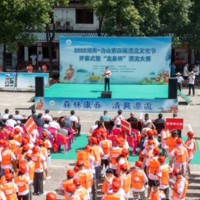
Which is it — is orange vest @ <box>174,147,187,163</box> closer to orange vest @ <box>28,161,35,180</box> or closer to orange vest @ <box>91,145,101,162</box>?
orange vest @ <box>91,145,101,162</box>

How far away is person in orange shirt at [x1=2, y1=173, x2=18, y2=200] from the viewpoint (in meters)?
10.3

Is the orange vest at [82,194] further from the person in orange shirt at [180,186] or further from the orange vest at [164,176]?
the orange vest at [164,176]

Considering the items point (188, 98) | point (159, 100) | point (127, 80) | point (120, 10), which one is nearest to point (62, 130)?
point (159, 100)

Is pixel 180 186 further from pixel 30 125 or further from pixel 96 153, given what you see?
pixel 30 125

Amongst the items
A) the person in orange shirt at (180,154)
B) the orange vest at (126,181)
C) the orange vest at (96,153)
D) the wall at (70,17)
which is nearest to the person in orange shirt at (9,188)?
the orange vest at (126,181)

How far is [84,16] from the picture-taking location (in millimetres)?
Result: 39812

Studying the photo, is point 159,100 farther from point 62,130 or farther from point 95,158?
point 95,158

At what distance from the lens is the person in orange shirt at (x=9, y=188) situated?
33.8 feet

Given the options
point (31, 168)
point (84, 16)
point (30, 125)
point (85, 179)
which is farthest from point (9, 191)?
point (84, 16)

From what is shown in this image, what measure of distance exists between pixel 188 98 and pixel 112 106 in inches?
256

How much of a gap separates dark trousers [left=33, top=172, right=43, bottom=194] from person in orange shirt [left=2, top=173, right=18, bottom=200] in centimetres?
235

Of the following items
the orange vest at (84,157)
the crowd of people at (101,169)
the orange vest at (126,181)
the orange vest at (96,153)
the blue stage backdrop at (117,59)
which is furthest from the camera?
the blue stage backdrop at (117,59)

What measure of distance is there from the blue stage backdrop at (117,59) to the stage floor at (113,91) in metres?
0.75

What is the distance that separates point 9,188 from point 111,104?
1303cm
